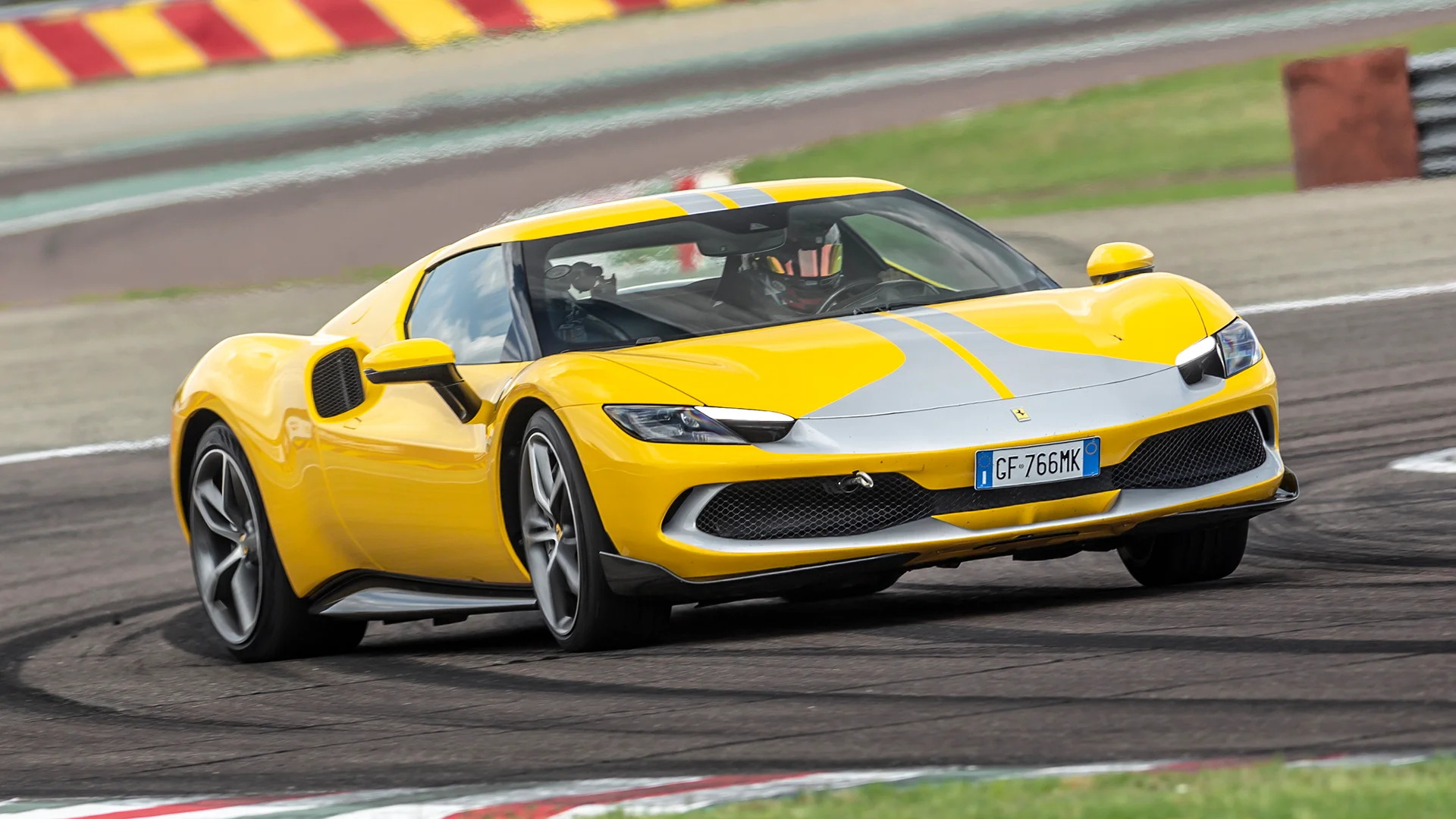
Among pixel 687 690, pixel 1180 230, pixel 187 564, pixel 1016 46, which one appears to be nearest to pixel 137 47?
pixel 1016 46

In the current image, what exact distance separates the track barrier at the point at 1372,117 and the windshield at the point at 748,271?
10.0 metres

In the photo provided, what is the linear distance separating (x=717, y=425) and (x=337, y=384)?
189 centimetres

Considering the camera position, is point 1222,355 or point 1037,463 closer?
point 1037,463

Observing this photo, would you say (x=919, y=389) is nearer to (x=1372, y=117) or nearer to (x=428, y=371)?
(x=428, y=371)

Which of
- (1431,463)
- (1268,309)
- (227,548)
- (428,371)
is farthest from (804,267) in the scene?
(1268,309)

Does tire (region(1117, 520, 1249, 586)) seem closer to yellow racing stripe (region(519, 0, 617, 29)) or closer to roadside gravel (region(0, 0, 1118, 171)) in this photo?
roadside gravel (region(0, 0, 1118, 171))

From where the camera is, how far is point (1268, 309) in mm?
14156

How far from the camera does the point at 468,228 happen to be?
787 inches

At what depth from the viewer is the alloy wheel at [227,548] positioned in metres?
8.08

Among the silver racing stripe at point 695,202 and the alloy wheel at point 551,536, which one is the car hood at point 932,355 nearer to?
the alloy wheel at point 551,536

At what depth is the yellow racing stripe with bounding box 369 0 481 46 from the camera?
25281mm

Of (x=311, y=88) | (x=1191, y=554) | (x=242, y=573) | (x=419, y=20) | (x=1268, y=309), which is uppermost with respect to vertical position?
(x=419, y=20)

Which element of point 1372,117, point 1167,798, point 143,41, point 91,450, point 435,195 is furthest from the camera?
point 143,41

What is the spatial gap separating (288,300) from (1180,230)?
6126 mm
